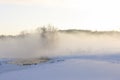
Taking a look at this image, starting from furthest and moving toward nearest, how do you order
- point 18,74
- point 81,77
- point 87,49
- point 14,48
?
point 14,48
point 87,49
point 18,74
point 81,77

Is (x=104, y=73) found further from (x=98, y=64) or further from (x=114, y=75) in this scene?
(x=98, y=64)

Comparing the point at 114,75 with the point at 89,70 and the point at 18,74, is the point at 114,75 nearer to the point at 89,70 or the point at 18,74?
the point at 89,70

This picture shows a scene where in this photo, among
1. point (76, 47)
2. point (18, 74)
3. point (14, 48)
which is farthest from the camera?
point (14, 48)

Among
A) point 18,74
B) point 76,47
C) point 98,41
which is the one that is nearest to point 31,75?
point 18,74

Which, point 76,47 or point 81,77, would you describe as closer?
point 81,77

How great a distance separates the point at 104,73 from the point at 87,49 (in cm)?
2550

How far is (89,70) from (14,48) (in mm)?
41871

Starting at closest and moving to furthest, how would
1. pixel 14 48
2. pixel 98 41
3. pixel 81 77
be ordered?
pixel 81 77 < pixel 98 41 < pixel 14 48

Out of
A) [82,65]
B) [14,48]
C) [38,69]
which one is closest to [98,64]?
[82,65]

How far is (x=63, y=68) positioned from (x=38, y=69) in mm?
1514

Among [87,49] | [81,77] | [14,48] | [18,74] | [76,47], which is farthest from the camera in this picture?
[14,48]

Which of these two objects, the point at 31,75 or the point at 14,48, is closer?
the point at 31,75

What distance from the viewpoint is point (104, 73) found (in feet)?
100

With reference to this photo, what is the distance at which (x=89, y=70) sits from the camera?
3259 centimetres
